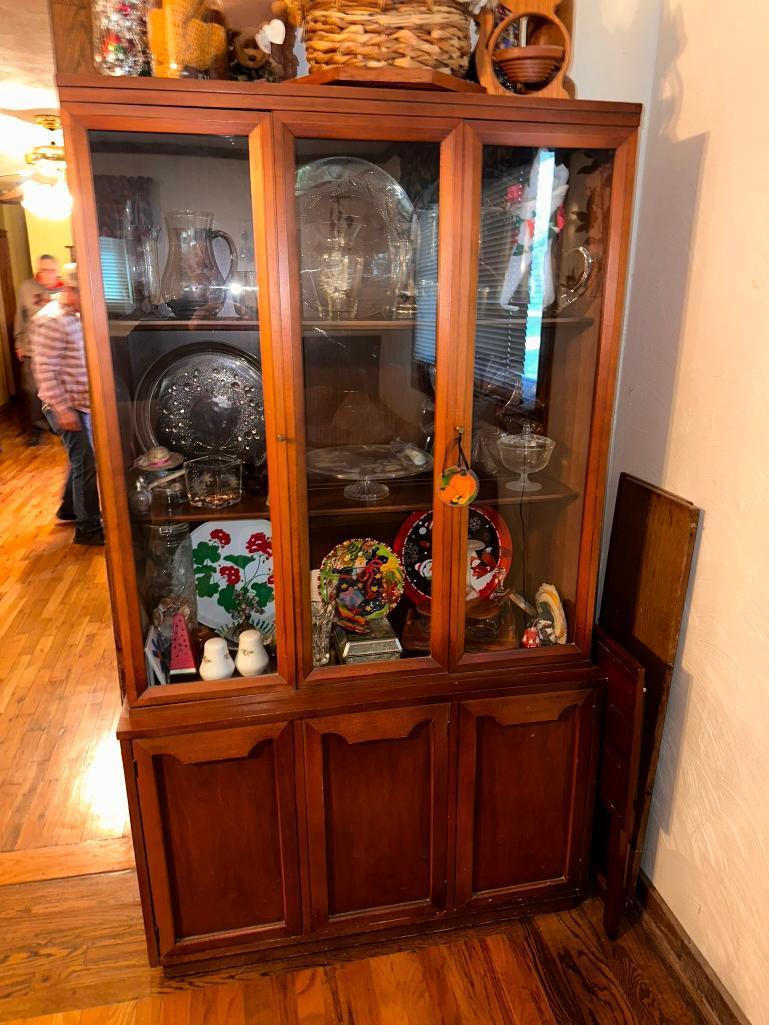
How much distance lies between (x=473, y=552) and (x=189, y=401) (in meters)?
0.72

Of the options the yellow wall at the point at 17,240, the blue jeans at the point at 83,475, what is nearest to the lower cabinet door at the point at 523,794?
the blue jeans at the point at 83,475

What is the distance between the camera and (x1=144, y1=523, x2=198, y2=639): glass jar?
154cm

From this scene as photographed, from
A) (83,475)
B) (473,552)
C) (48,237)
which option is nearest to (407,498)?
(473,552)

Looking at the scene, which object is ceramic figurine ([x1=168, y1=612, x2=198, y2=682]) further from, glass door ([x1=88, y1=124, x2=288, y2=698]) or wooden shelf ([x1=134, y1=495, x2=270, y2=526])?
wooden shelf ([x1=134, y1=495, x2=270, y2=526])

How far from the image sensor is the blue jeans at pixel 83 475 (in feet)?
13.6

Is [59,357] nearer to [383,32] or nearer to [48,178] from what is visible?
[48,178]

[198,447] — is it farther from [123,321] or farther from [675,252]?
[675,252]

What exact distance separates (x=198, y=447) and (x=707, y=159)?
4.00 ft

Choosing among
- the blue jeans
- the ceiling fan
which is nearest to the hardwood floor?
the blue jeans

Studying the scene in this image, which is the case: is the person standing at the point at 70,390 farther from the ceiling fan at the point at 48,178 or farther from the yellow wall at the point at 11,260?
the yellow wall at the point at 11,260

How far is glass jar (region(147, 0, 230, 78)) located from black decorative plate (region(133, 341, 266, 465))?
0.49 m

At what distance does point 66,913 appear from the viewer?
1849 millimetres

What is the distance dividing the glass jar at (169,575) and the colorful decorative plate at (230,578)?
38mm

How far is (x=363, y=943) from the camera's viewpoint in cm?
173
